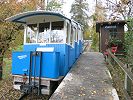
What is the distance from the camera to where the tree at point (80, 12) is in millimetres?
52406

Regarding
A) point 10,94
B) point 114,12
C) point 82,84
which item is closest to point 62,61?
point 82,84

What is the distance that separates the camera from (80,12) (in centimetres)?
5275

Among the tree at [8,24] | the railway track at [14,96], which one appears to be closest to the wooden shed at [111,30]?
the tree at [8,24]

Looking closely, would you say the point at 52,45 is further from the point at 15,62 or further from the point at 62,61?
the point at 15,62

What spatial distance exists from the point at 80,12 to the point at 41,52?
46045mm

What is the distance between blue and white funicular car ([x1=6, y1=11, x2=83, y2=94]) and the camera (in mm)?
7844

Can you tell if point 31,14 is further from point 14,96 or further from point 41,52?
point 14,96

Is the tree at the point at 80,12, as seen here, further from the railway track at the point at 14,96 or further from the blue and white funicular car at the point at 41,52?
the blue and white funicular car at the point at 41,52

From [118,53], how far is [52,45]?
32.4ft

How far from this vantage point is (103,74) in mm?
9227

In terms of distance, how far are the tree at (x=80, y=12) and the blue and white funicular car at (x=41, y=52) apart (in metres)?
42.7

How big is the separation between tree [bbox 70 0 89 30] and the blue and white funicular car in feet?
140

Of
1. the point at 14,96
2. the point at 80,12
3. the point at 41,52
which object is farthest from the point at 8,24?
the point at 80,12

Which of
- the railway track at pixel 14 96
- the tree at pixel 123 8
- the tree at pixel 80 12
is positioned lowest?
the railway track at pixel 14 96
